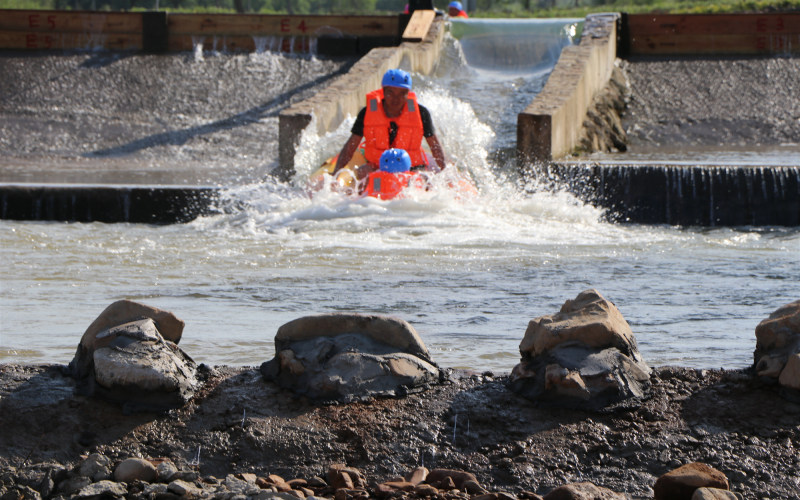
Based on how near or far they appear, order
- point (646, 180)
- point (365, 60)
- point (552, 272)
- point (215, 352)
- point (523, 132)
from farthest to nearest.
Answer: point (365, 60) → point (523, 132) → point (646, 180) → point (552, 272) → point (215, 352)

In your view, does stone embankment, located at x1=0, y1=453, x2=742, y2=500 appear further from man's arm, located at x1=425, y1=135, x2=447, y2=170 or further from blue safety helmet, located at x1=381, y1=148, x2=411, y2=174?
man's arm, located at x1=425, y1=135, x2=447, y2=170

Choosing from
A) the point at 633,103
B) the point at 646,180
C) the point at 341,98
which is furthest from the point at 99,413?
the point at 633,103

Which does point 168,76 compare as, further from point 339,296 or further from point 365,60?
point 339,296

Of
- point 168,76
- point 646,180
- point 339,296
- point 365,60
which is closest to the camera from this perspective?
point 339,296

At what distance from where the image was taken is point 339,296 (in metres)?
6.18

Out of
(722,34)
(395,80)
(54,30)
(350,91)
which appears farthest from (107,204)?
(722,34)

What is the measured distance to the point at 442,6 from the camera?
35812mm

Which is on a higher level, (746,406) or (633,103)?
(633,103)

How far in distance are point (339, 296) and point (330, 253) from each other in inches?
75.5

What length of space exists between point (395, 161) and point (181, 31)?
970 centimetres

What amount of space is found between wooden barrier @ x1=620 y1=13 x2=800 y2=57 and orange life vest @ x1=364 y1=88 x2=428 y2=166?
8089 mm

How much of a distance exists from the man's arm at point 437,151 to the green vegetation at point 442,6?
13712 mm

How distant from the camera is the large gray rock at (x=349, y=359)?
3.76 metres

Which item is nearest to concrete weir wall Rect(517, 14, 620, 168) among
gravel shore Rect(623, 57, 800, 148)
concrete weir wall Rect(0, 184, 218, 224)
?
gravel shore Rect(623, 57, 800, 148)
